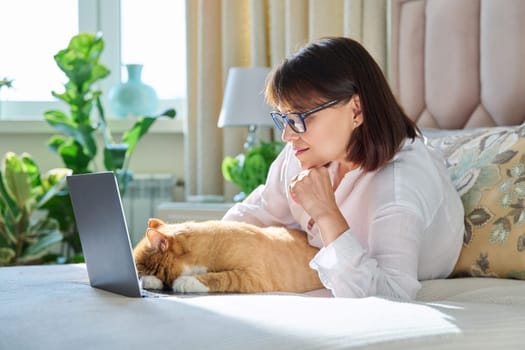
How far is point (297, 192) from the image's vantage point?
5.02 feet

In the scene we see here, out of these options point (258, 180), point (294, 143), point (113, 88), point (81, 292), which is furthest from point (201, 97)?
point (81, 292)

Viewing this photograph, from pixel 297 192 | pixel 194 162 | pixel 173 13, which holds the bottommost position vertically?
pixel 194 162

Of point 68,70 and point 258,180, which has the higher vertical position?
point 68,70

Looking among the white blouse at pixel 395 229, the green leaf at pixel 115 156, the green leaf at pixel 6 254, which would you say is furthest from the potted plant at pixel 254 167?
the white blouse at pixel 395 229

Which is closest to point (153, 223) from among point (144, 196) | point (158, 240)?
point (158, 240)

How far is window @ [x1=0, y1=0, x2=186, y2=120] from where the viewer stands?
4.28 metres

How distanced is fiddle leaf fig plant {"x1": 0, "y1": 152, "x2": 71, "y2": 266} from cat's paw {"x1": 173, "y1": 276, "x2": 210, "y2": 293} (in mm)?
2046

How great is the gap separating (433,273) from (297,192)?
36 cm

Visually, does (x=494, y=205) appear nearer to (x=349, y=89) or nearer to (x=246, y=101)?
(x=349, y=89)

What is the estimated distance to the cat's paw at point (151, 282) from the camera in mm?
1523

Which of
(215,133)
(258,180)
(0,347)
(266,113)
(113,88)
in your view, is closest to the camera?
(0,347)

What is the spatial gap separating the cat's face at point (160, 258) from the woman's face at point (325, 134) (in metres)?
0.29

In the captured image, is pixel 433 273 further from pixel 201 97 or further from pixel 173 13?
pixel 173 13

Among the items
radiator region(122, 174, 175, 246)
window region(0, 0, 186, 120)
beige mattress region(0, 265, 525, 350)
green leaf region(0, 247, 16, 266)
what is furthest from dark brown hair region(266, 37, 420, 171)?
window region(0, 0, 186, 120)
